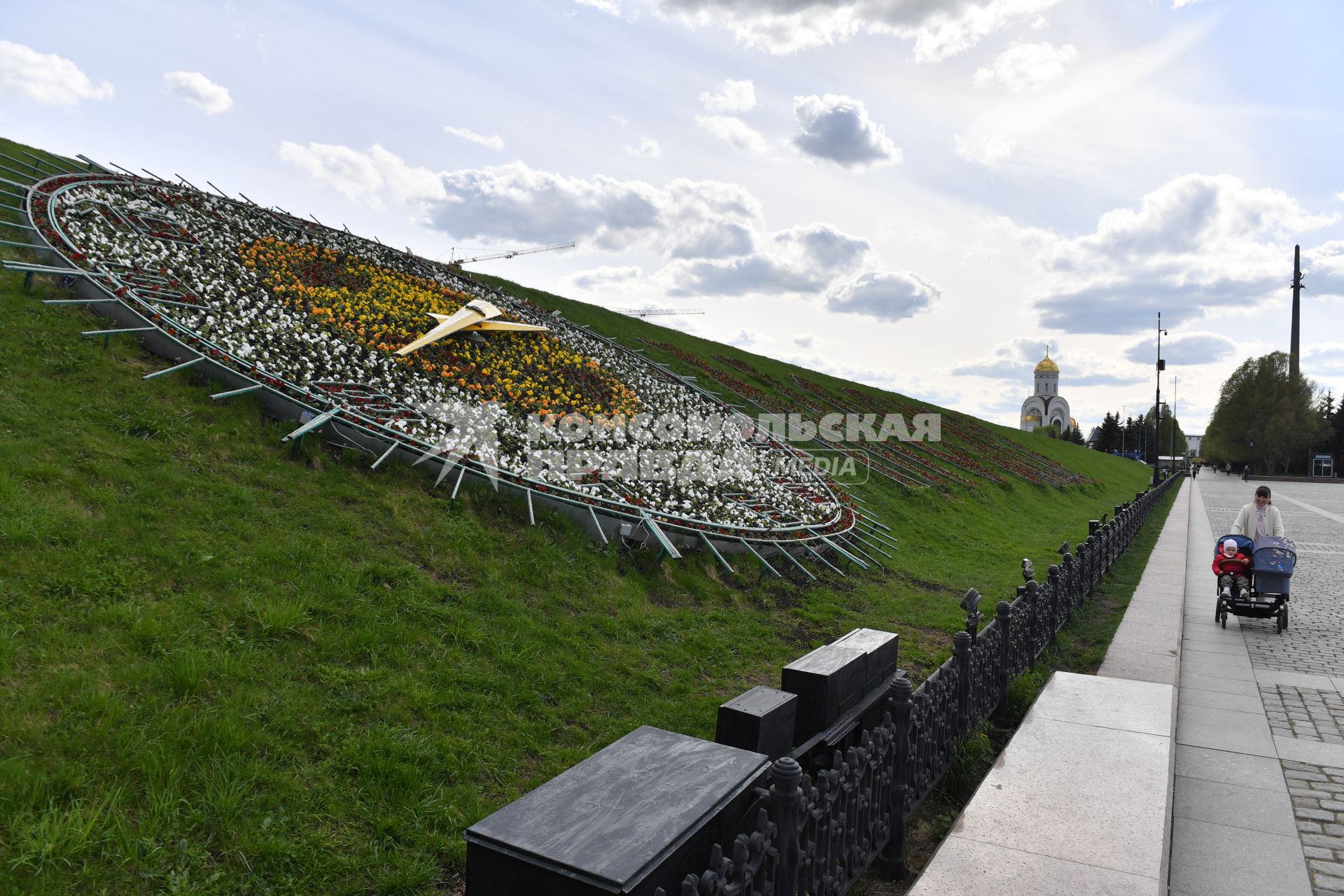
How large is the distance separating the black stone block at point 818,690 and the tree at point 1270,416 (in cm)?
8079

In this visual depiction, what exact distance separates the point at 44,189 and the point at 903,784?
13.2 m

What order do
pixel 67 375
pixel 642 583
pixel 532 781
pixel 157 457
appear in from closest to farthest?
pixel 532 781
pixel 157 457
pixel 67 375
pixel 642 583

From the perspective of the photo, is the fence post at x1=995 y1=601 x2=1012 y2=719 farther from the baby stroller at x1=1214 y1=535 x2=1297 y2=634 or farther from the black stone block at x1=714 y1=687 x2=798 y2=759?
the baby stroller at x1=1214 y1=535 x2=1297 y2=634

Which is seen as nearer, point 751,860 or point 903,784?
point 751,860

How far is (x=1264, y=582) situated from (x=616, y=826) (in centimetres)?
1034

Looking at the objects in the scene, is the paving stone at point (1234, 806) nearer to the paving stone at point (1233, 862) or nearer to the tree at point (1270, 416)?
the paving stone at point (1233, 862)

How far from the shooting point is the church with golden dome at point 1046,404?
12044cm

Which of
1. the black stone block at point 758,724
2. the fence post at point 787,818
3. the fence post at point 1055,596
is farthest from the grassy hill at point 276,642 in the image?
the fence post at point 787,818

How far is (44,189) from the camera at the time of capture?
10.9 m

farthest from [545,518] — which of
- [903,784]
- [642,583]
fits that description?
[903,784]

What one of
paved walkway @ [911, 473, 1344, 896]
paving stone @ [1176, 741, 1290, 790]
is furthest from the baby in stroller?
paving stone @ [1176, 741, 1290, 790]

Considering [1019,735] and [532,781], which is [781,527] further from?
[532,781]

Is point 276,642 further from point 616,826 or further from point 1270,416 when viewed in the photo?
point 1270,416

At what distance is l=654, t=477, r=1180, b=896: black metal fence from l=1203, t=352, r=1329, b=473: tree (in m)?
78.6
